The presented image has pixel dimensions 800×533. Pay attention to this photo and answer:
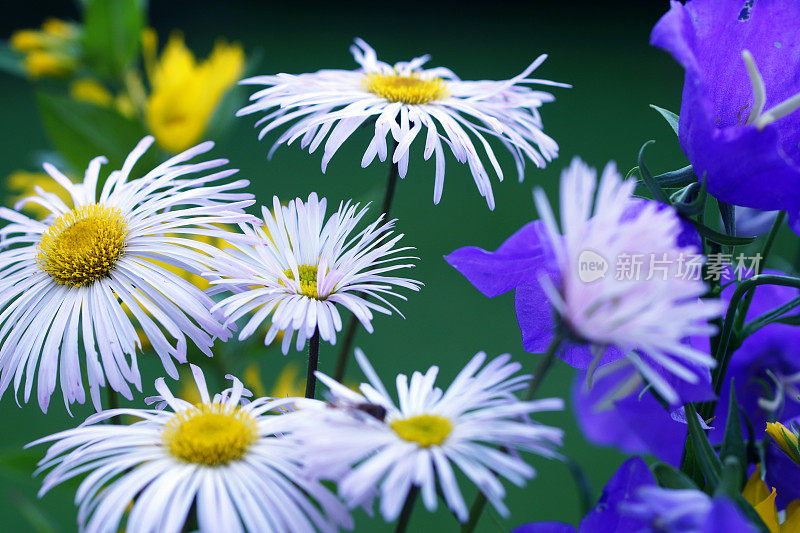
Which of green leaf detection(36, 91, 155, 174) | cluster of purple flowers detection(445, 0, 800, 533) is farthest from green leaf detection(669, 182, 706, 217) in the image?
green leaf detection(36, 91, 155, 174)

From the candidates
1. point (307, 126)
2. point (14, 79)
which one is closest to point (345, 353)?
point (307, 126)

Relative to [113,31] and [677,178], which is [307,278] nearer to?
[677,178]

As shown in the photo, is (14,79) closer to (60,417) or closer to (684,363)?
(60,417)

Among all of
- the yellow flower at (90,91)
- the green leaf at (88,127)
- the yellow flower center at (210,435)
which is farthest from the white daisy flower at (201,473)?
the yellow flower at (90,91)

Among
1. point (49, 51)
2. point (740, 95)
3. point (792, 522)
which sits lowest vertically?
point (792, 522)

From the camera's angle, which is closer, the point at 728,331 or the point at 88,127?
the point at 728,331

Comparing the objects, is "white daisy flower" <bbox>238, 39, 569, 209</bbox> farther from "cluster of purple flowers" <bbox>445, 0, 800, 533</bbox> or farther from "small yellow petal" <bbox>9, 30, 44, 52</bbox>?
"small yellow petal" <bbox>9, 30, 44, 52</bbox>

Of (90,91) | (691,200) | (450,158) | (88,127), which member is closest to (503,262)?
(691,200)
